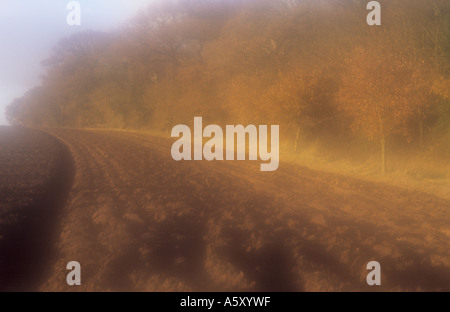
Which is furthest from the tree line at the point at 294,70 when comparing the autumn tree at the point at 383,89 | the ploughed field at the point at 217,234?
the ploughed field at the point at 217,234

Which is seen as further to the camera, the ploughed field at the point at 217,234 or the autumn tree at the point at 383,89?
the autumn tree at the point at 383,89

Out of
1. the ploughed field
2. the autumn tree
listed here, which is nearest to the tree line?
the autumn tree

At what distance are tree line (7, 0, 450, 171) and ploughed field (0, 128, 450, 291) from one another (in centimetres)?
511

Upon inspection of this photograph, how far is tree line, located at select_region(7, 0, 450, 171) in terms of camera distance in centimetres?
1330

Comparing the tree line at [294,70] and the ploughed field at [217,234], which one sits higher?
the tree line at [294,70]

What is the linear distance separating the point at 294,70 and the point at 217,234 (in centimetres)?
1604

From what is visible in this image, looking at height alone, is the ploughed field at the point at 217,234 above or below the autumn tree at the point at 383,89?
below

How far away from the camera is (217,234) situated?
5930 millimetres

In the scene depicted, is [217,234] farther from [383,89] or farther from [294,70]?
[294,70]

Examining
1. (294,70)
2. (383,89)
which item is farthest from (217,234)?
(294,70)

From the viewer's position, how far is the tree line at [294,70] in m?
13.3

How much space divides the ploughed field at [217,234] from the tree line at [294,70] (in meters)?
5.11

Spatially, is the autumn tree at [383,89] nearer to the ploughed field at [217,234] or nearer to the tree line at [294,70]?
the tree line at [294,70]

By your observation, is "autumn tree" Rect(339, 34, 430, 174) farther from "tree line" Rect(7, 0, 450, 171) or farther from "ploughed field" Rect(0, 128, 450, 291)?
"ploughed field" Rect(0, 128, 450, 291)
